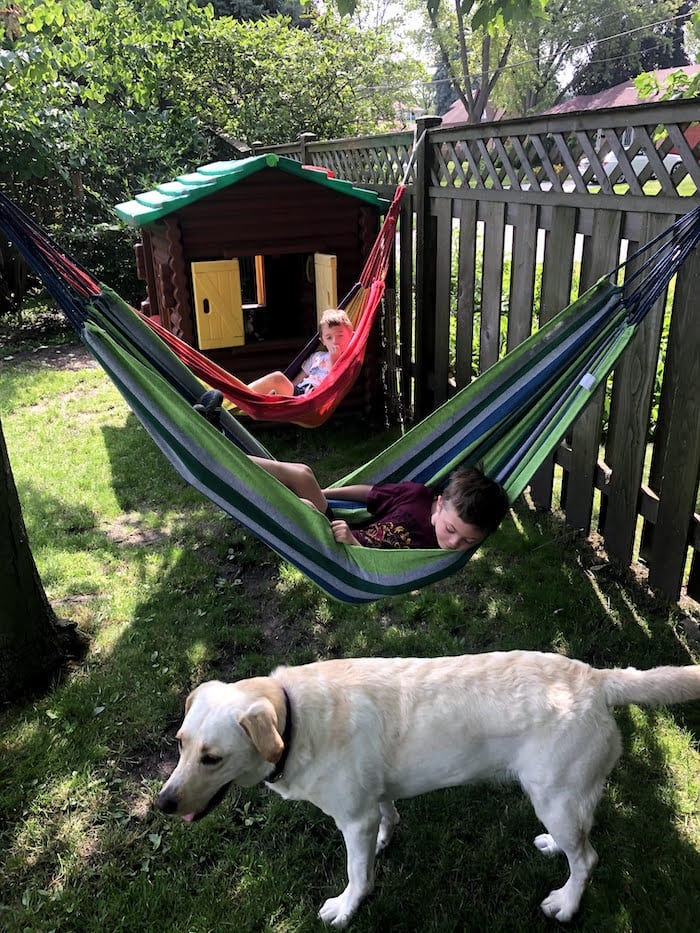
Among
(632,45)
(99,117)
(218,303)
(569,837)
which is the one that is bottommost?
(569,837)

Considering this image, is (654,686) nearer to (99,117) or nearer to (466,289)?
(466,289)

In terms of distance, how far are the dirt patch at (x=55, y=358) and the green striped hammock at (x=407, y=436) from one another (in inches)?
179

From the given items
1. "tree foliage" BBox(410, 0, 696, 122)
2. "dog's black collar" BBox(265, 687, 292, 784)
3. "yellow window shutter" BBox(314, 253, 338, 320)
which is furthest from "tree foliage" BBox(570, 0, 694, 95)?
"dog's black collar" BBox(265, 687, 292, 784)

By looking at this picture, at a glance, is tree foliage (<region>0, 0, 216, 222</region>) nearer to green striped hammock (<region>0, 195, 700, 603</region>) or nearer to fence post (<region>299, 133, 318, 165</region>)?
fence post (<region>299, 133, 318, 165</region>)

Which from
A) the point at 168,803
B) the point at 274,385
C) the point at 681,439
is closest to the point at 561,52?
the point at 274,385

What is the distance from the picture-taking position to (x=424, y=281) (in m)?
4.45

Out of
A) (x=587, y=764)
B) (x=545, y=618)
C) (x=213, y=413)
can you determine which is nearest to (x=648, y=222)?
(x=545, y=618)

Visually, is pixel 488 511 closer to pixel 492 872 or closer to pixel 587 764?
pixel 587 764

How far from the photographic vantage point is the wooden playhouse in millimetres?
4406

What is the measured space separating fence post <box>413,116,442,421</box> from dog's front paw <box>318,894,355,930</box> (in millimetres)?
3250

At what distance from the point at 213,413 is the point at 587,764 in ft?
5.85

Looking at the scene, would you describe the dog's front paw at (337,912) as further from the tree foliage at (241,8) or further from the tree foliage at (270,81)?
the tree foliage at (241,8)

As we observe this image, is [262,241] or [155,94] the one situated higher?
[155,94]

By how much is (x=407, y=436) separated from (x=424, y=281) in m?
1.96
